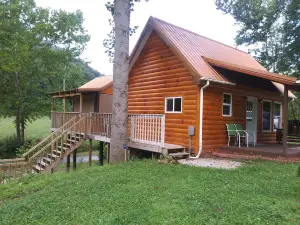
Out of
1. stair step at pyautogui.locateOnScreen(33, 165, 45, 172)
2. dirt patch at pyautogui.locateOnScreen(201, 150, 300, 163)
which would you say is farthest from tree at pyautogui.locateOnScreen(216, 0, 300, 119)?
stair step at pyautogui.locateOnScreen(33, 165, 45, 172)

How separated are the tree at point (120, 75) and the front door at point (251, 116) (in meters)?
6.11

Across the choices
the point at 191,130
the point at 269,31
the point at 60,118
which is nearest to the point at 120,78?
the point at 191,130

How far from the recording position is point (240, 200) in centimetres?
459

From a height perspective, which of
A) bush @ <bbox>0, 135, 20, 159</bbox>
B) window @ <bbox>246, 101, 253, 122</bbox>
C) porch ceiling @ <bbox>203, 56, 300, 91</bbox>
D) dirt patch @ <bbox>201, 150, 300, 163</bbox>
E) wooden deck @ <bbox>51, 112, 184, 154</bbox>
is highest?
porch ceiling @ <bbox>203, 56, 300, 91</bbox>

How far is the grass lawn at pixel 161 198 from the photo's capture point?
4020 millimetres

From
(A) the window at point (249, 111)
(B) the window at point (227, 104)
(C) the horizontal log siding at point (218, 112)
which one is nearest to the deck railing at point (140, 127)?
(C) the horizontal log siding at point (218, 112)

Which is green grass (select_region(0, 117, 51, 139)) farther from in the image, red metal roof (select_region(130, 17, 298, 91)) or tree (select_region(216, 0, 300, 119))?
tree (select_region(216, 0, 300, 119))

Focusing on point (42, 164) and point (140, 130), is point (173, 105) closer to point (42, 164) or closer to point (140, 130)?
point (140, 130)

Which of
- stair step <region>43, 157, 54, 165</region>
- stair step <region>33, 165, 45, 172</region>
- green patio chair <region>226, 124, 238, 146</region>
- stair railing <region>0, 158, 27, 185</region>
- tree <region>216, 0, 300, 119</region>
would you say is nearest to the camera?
stair railing <region>0, 158, 27, 185</region>

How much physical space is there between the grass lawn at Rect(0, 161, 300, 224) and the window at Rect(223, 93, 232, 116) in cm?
394

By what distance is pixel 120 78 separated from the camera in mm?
8977

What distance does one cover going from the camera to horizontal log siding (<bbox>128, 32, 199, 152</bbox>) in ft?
33.3

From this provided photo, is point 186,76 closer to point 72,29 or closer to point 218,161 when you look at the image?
point 218,161

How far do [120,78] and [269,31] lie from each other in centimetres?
2351
